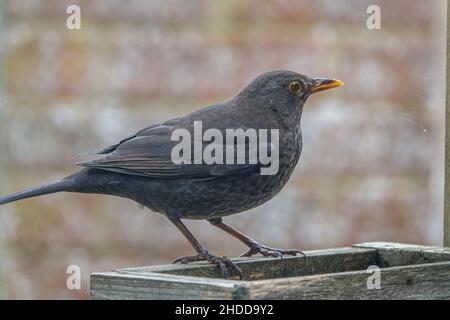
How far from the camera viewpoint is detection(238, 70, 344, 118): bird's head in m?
4.64

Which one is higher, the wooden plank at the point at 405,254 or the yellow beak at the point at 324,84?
the yellow beak at the point at 324,84

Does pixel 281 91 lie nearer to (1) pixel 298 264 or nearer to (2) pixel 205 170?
(2) pixel 205 170

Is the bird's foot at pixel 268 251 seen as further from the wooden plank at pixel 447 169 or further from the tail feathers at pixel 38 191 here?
the tail feathers at pixel 38 191

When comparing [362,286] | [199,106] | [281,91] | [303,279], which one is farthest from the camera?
[199,106]

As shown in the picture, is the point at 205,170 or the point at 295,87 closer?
the point at 205,170

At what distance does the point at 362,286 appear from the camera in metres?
3.63

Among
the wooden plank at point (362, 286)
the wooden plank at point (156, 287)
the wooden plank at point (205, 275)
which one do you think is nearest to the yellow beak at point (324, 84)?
the wooden plank at point (205, 275)

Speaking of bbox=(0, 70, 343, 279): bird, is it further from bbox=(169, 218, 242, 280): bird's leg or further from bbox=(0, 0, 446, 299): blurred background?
bbox=(0, 0, 446, 299): blurred background

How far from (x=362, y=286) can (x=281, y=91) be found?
128 centimetres

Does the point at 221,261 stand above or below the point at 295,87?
below

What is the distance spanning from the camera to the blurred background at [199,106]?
5.03 metres

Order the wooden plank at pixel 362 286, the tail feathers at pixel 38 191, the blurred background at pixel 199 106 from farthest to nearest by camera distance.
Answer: the blurred background at pixel 199 106 < the tail feathers at pixel 38 191 < the wooden plank at pixel 362 286

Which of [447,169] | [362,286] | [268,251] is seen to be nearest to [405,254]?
[447,169]
